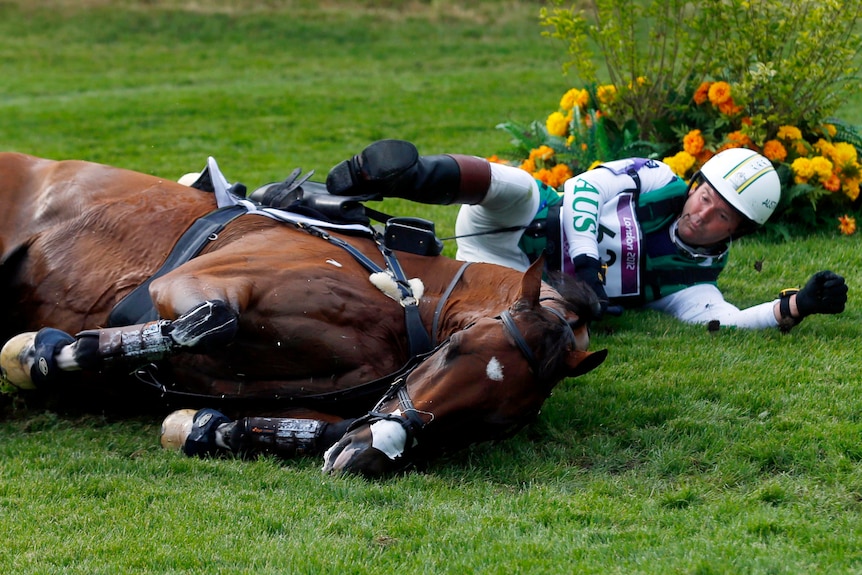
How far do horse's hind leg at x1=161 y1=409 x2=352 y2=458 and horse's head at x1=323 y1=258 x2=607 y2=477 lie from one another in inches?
10.3

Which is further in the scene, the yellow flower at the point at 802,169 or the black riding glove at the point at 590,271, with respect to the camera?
the yellow flower at the point at 802,169

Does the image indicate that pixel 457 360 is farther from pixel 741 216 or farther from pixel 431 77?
pixel 431 77

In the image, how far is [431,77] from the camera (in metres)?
18.9

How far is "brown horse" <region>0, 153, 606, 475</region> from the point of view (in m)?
4.08

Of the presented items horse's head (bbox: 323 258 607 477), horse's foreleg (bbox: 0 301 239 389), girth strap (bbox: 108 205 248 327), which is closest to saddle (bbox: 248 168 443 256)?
girth strap (bbox: 108 205 248 327)

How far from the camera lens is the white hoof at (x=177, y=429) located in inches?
180

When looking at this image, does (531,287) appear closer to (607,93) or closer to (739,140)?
(739,140)

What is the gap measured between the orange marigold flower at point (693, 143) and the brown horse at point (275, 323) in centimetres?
376

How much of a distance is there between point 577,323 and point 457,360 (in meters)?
0.60

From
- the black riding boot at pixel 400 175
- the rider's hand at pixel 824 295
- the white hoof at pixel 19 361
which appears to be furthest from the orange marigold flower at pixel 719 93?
the white hoof at pixel 19 361

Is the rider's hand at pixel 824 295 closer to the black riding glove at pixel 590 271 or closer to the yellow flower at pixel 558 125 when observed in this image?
the black riding glove at pixel 590 271

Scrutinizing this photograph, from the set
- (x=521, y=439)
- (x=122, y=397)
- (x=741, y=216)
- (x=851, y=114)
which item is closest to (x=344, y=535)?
(x=521, y=439)

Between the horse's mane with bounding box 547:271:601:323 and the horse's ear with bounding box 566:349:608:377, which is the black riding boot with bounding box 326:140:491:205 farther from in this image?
the horse's ear with bounding box 566:349:608:377

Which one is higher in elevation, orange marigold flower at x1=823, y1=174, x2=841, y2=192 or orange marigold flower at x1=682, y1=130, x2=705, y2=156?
orange marigold flower at x1=682, y1=130, x2=705, y2=156
